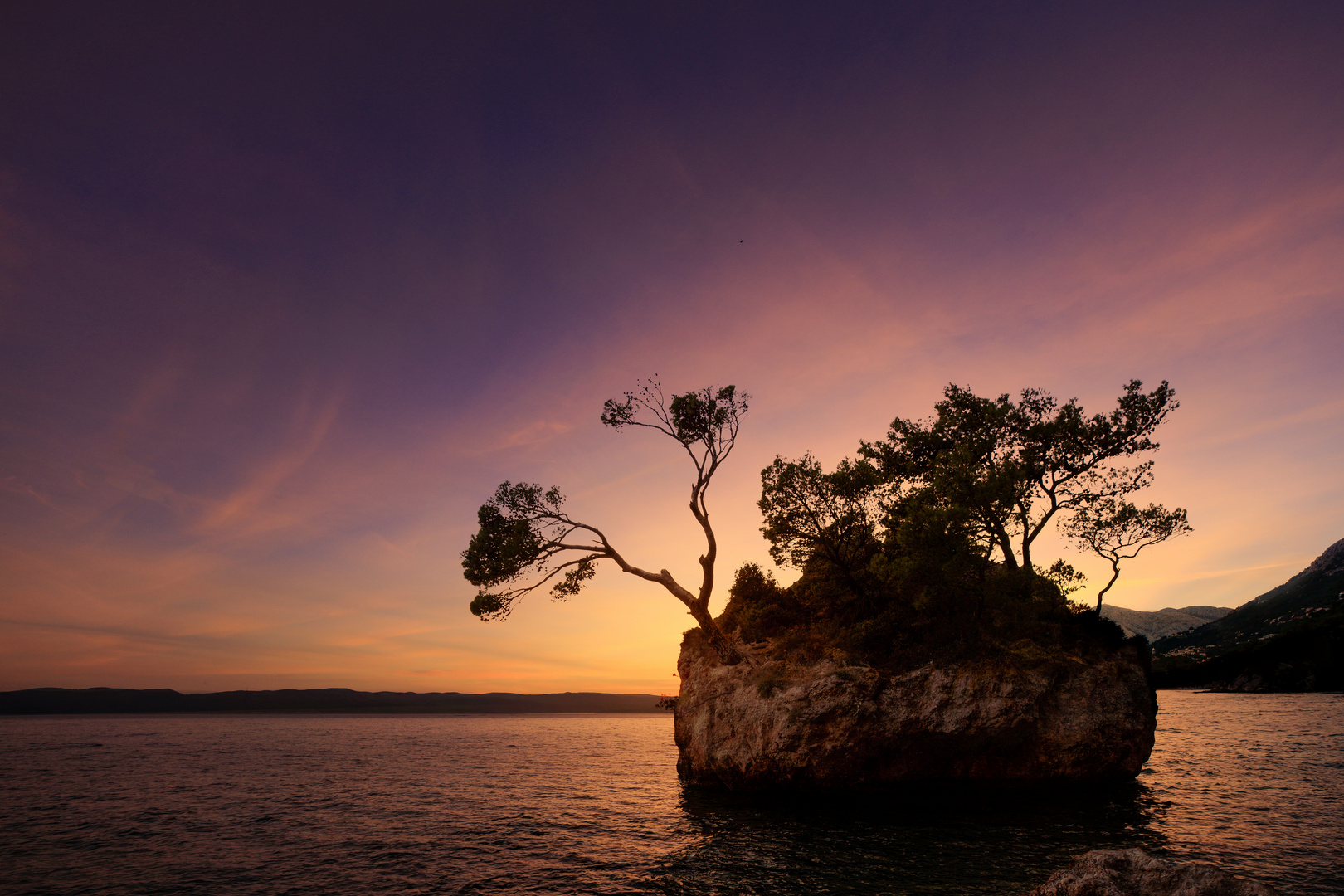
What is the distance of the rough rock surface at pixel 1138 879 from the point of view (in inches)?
350

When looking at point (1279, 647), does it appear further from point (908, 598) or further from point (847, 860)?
point (847, 860)

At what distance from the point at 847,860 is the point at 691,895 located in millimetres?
5497

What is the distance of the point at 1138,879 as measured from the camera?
9.60 m

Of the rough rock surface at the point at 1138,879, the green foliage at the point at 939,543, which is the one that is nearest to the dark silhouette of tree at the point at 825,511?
the green foliage at the point at 939,543

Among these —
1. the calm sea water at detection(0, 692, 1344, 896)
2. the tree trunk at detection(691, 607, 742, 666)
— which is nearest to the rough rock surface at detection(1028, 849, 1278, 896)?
the calm sea water at detection(0, 692, 1344, 896)

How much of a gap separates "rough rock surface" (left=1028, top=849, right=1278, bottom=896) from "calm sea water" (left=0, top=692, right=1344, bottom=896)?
20.8 ft

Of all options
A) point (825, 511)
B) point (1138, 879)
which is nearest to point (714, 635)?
point (825, 511)

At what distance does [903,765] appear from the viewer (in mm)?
28156

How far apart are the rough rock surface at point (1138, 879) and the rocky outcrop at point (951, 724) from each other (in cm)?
1771

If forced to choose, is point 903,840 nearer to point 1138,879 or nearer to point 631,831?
point 631,831

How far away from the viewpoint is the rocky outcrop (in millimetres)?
27047

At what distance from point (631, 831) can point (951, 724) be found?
1496 centimetres

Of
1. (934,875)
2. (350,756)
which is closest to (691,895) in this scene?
(934,875)

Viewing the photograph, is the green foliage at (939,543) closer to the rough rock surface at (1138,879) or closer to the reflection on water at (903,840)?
the reflection on water at (903,840)
